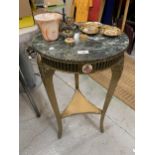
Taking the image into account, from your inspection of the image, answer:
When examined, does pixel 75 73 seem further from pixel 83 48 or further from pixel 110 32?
pixel 110 32

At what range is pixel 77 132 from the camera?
1.38 metres

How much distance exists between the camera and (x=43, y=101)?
1.66 metres

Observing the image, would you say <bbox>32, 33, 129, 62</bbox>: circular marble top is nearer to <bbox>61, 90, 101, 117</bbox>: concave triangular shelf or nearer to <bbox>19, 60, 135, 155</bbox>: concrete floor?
<bbox>61, 90, 101, 117</bbox>: concave triangular shelf

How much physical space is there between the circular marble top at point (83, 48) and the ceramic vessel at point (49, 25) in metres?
0.03

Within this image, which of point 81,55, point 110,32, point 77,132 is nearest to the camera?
point 81,55

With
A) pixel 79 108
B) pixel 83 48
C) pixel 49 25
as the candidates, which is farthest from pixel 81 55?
pixel 79 108

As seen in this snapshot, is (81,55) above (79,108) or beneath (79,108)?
above

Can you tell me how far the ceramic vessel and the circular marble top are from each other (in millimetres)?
30

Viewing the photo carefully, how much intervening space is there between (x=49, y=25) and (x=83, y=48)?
193mm

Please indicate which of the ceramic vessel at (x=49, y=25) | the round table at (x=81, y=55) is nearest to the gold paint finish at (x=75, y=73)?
the round table at (x=81, y=55)

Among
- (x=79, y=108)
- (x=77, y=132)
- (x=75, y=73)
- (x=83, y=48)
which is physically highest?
(x=83, y=48)

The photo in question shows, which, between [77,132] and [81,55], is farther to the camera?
[77,132]
